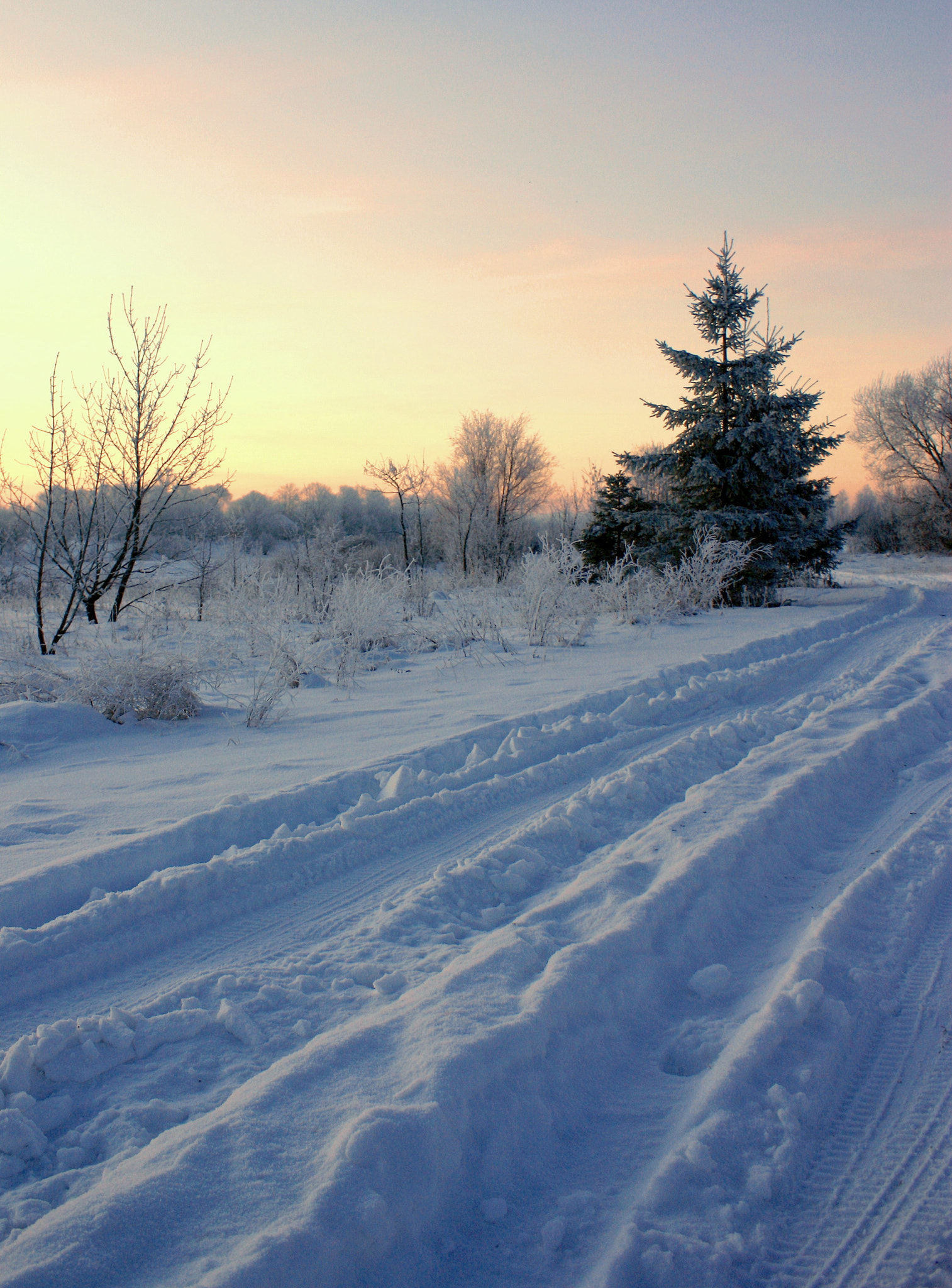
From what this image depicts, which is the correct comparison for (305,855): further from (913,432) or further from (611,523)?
(913,432)

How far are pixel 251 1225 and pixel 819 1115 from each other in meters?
1.57

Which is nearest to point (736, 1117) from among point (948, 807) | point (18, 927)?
point (18, 927)

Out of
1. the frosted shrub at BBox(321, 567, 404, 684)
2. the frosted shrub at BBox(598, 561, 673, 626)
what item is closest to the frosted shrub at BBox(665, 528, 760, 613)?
the frosted shrub at BBox(598, 561, 673, 626)

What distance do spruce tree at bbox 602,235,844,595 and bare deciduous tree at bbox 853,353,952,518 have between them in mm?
25828

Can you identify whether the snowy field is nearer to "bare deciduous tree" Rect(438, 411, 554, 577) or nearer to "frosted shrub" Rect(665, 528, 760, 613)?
"frosted shrub" Rect(665, 528, 760, 613)

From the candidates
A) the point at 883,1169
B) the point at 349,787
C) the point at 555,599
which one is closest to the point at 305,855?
the point at 349,787

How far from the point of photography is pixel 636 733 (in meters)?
5.61

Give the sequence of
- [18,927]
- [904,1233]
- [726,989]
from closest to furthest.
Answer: [904,1233] < [726,989] < [18,927]

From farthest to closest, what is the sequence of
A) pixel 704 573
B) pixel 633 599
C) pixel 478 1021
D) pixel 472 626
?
pixel 704 573, pixel 633 599, pixel 472 626, pixel 478 1021

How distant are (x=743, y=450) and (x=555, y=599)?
927cm

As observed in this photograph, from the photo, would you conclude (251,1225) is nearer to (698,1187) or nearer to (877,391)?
(698,1187)

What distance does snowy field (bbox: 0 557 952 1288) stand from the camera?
1.68 metres

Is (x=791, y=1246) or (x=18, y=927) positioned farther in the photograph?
(x=18, y=927)

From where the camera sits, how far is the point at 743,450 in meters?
17.1
